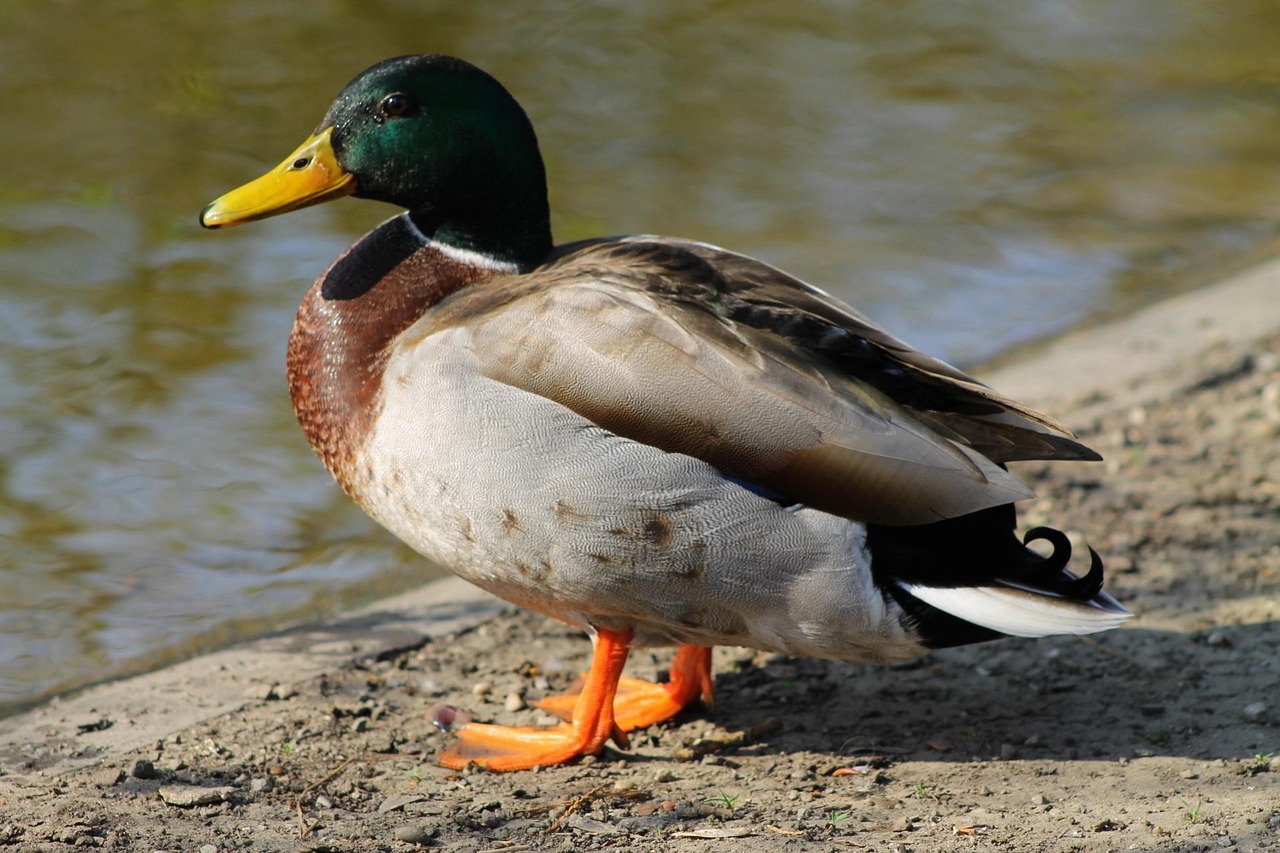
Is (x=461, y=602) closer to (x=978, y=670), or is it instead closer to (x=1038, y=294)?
(x=978, y=670)

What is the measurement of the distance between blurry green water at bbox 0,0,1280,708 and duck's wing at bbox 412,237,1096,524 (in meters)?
1.61

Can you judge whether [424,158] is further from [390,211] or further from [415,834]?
[390,211]

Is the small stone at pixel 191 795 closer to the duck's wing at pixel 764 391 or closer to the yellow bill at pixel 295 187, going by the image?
the duck's wing at pixel 764 391

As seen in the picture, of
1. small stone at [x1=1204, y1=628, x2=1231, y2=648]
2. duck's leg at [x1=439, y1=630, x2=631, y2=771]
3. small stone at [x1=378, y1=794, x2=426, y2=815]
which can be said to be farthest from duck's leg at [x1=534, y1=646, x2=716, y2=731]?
small stone at [x1=1204, y1=628, x2=1231, y2=648]

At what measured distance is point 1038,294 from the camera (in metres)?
6.50

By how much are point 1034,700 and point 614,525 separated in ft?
4.27

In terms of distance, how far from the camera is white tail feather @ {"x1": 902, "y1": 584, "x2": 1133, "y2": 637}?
322 centimetres

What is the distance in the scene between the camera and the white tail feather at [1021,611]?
3225mm

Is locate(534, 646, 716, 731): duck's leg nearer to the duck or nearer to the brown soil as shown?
the brown soil

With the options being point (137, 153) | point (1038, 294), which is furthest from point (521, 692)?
point (137, 153)

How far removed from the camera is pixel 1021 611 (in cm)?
324

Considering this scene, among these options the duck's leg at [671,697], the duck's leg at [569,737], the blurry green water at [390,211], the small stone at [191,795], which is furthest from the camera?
the blurry green water at [390,211]

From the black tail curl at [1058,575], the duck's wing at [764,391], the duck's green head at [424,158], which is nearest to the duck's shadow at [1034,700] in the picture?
the black tail curl at [1058,575]

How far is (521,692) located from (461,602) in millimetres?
487
